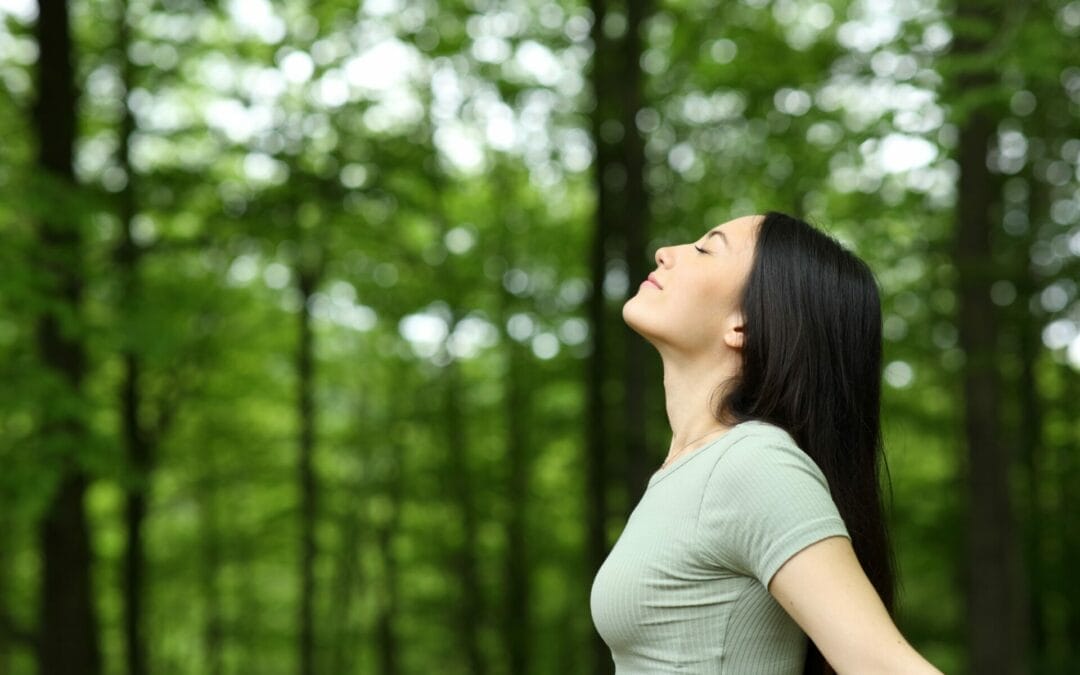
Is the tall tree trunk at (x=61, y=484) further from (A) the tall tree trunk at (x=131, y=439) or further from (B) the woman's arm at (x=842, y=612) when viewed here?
(B) the woman's arm at (x=842, y=612)

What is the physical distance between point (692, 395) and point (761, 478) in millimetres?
385

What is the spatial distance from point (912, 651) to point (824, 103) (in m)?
8.04

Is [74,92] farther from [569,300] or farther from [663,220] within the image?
[569,300]

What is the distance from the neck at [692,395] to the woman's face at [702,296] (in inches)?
1.1

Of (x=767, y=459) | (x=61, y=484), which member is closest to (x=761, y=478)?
(x=767, y=459)

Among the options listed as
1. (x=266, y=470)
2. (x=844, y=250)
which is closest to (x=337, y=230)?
(x=266, y=470)

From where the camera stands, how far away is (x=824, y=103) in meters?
9.29

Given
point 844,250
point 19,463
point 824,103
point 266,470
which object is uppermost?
point 824,103

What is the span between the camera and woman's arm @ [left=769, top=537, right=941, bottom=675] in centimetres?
168

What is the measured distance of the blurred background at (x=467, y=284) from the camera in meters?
8.16

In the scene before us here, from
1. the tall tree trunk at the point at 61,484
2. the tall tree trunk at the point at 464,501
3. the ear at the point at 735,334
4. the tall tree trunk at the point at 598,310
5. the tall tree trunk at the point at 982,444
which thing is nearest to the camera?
the ear at the point at 735,334

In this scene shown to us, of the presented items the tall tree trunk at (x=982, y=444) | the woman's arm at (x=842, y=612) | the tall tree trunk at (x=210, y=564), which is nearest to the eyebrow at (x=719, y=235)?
the woman's arm at (x=842, y=612)

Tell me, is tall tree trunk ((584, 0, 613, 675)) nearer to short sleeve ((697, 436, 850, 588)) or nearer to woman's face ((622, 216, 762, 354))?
woman's face ((622, 216, 762, 354))

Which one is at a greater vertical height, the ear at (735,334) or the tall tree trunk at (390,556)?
the ear at (735,334)
